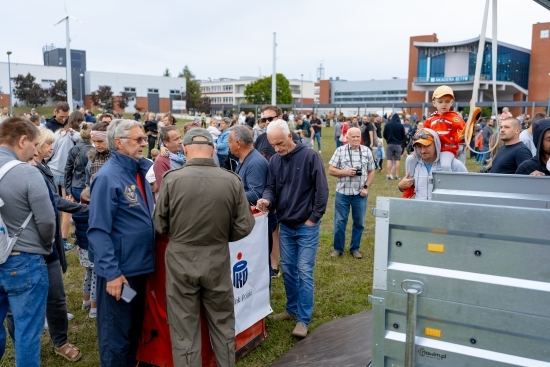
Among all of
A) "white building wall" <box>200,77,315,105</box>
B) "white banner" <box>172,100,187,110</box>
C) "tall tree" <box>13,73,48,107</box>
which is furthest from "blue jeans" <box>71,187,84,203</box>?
"white building wall" <box>200,77,315,105</box>

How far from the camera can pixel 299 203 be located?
15.3ft

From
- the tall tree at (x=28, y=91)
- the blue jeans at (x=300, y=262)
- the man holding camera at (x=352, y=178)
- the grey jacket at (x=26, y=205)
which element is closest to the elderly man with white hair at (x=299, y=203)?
the blue jeans at (x=300, y=262)

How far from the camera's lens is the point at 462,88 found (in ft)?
241

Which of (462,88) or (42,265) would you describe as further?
(462,88)

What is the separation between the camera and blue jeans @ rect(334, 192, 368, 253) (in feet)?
23.6

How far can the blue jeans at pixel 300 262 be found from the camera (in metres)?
4.69

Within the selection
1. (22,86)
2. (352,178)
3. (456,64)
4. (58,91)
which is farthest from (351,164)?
(456,64)

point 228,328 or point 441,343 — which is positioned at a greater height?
point 441,343

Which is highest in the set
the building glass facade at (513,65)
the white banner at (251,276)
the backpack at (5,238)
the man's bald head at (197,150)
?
the building glass facade at (513,65)

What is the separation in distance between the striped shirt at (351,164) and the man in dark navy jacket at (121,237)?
3865 millimetres

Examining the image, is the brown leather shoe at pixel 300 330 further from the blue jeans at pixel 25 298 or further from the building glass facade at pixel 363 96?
the building glass facade at pixel 363 96

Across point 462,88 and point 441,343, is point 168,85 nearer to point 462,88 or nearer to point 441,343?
point 462,88

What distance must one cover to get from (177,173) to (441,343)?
2.02 m

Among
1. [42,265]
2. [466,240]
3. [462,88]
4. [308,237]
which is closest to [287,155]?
[308,237]
